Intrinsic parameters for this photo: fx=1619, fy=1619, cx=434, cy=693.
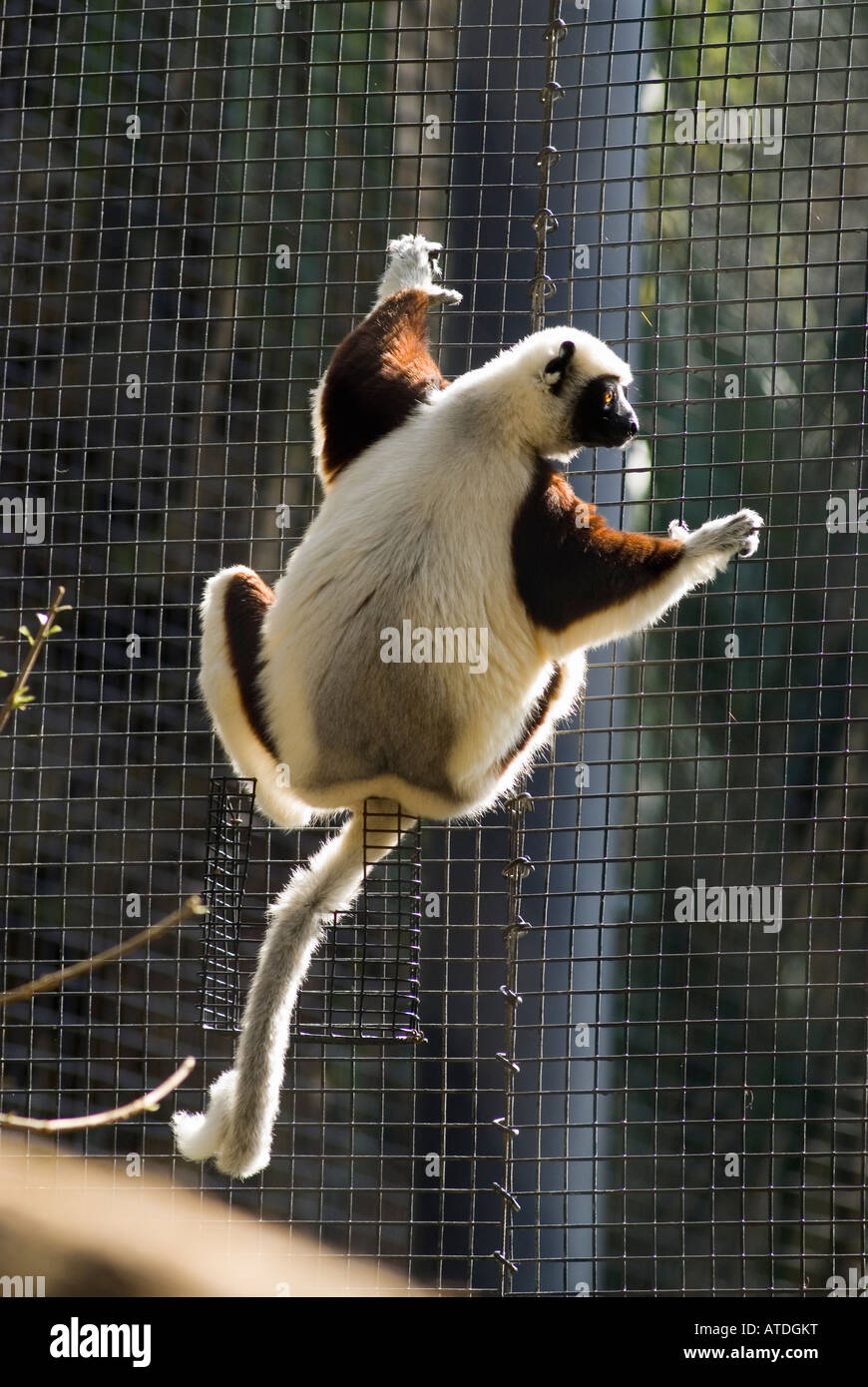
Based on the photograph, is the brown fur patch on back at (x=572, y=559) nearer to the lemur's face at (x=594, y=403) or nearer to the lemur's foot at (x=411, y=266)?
the lemur's face at (x=594, y=403)

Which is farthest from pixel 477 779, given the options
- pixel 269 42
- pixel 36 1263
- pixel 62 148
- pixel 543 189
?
pixel 269 42

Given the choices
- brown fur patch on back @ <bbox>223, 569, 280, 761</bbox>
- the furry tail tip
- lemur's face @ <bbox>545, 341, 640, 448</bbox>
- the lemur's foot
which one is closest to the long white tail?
the furry tail tip

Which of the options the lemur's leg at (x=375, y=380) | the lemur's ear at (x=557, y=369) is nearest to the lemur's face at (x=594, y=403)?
the lemur's ear at (x=557, y=369)

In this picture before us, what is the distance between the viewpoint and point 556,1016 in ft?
21.6

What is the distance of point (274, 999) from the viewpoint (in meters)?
5.13

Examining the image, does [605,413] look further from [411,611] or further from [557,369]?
[411,611]

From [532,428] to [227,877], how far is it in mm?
1915

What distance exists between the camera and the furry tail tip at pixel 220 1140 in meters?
4.86

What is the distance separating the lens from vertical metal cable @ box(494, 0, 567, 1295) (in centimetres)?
582

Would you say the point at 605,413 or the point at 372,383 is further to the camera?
the point at 372,383

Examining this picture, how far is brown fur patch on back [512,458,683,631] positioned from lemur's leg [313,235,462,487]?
64cm

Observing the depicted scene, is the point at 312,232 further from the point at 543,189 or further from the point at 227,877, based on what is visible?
the point at 227,877

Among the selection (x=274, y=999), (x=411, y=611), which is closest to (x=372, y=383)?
(x=411, y=611)

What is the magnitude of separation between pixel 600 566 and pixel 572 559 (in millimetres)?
95
